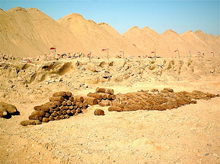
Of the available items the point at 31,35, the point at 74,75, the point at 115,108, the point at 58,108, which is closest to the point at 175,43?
the point at 31,35

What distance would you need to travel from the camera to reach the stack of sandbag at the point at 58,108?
23.6 ft

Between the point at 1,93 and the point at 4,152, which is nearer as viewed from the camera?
the point at 4,152

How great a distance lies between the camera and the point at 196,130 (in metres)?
5.96

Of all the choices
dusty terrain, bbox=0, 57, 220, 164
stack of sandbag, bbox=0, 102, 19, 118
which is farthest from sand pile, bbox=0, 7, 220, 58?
stack of sandbag, bbox=0, 102, 19, 118

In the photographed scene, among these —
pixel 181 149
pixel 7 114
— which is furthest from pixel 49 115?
pixel 181 149

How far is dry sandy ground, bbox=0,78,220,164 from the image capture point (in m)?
4.37

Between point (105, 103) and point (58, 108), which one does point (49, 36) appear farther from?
point (58, 108)

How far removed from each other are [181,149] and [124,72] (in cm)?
1291

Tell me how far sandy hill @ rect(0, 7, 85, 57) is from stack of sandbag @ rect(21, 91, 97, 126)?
885 inches

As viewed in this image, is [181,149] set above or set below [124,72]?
below

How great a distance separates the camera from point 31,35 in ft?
105

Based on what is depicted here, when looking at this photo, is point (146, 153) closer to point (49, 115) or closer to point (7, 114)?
point (49, 115)

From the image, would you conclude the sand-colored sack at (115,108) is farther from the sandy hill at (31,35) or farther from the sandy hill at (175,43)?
the sandy hill at (175,43)

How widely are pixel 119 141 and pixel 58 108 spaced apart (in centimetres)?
374
